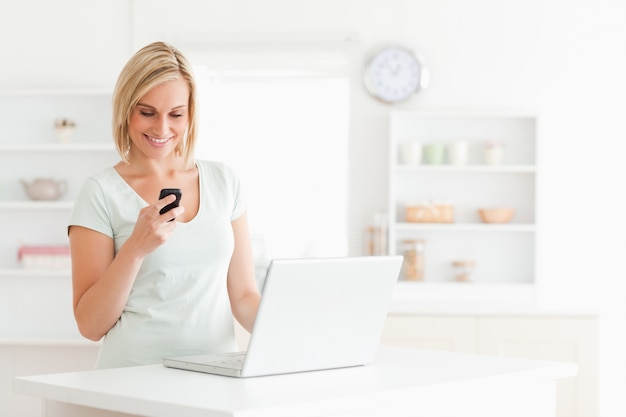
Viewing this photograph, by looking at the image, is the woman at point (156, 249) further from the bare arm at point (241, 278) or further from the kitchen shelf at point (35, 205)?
the kitchen shelf at point (35, 205)

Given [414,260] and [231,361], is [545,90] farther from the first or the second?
[231,361]

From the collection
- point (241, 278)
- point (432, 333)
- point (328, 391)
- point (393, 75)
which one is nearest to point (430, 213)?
point (393, 75)

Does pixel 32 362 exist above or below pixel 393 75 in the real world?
below

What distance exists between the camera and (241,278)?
7.11 ft

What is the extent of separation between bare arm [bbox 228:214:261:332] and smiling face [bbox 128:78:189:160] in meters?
0.25

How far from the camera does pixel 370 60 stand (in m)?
5.25

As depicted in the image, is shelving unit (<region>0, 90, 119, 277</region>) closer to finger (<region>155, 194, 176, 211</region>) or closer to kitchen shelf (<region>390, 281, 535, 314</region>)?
kitchen shelf (<region>390, 281, 535, 314</region>)

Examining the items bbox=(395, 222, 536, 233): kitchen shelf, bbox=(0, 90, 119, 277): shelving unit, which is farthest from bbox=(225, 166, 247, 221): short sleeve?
bbox=(0, 90, 119, 277): shelving unit

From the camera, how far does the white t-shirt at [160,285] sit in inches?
78.2

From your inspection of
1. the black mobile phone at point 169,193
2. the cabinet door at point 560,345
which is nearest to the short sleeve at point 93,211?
the black mobile phone at point 169,193

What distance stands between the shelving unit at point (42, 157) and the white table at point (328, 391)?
3.60 metres

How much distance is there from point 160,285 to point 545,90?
3.69 meters

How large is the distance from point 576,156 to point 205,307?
11.9 feet

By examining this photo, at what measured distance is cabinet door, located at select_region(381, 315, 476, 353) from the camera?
4.26 meters
